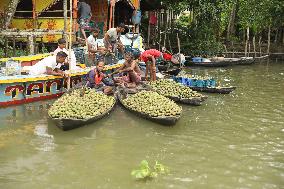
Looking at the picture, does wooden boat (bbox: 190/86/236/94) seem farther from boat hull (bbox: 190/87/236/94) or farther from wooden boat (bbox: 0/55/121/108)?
wooden boat (bbox: 0/55/121/108)

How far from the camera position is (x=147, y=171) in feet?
20.2

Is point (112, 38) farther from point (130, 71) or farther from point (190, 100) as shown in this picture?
point (190, 100)

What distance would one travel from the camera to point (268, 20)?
22766mm

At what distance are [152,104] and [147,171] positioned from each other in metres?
3.22

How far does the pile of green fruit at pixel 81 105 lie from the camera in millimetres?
8211

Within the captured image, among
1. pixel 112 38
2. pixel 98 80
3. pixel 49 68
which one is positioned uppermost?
pixel 112 38

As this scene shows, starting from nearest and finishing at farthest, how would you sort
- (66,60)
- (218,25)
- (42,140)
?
1. (42,140)
2. (66,60)
3. (218,25)

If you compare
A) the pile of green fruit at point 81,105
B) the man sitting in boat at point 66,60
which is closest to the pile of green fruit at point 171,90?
the pile of green fruit at point 81,105

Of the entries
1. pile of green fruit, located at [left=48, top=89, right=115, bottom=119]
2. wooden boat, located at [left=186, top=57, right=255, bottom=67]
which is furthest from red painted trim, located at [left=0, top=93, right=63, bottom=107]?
wooden boat, located at [left=186, top=57, right=255, bottom=67]

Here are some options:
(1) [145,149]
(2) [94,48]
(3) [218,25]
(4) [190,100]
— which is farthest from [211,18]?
(1) [145,149]

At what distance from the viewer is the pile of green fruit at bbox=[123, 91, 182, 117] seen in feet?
28.9

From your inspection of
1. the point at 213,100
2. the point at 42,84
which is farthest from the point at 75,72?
the point at 213,100

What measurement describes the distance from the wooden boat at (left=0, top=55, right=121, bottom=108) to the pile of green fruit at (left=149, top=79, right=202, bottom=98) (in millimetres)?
2121

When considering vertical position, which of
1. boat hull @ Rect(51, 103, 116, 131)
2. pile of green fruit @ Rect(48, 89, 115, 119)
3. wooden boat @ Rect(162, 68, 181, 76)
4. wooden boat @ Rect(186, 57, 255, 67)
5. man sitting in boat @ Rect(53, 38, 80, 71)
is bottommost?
boat hull @ Rect(51, 103, 116, 131)
